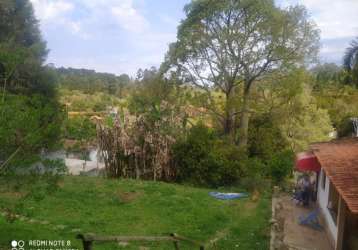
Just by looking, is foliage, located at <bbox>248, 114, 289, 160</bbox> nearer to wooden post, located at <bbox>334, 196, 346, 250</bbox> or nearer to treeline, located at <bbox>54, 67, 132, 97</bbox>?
wooden post, located at <bbox>334, 196, 346, 250</bbox>

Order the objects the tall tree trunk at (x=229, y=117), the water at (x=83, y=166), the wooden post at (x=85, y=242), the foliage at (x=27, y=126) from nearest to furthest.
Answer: the wooden post at (x=85, y=242)
the foliage at (x=27, y=126)
the water at (x=83, y=166)
the tall tree trunk at (x=229, y=117)

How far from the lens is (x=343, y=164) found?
11203 millimetres

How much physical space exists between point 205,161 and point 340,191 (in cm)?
1222

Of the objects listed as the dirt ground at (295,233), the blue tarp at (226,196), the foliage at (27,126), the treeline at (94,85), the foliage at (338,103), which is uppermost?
the treeline at (94,85)

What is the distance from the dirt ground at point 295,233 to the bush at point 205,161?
17.5 ft

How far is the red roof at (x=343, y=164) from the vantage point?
897 centimetres

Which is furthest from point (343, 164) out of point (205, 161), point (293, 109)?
point (293, 109)

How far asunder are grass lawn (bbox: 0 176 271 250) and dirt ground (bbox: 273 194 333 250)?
1.52ft

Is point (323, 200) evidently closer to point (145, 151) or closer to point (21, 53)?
point (145, 151)

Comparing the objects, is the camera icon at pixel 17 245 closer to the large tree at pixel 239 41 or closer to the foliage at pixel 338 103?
the large tree at pixel 239 41

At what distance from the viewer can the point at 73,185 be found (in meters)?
17.3

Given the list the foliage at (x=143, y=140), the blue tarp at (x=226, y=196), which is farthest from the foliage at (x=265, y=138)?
the blue tarp at (x=226, y=196)

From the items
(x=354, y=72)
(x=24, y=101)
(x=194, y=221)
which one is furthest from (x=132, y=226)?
(x=354, y=72)

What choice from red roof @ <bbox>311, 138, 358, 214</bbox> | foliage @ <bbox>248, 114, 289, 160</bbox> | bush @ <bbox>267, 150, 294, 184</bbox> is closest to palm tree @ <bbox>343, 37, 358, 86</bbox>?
red roof @ <bbox>311, 138, 358, 214</bbox>
